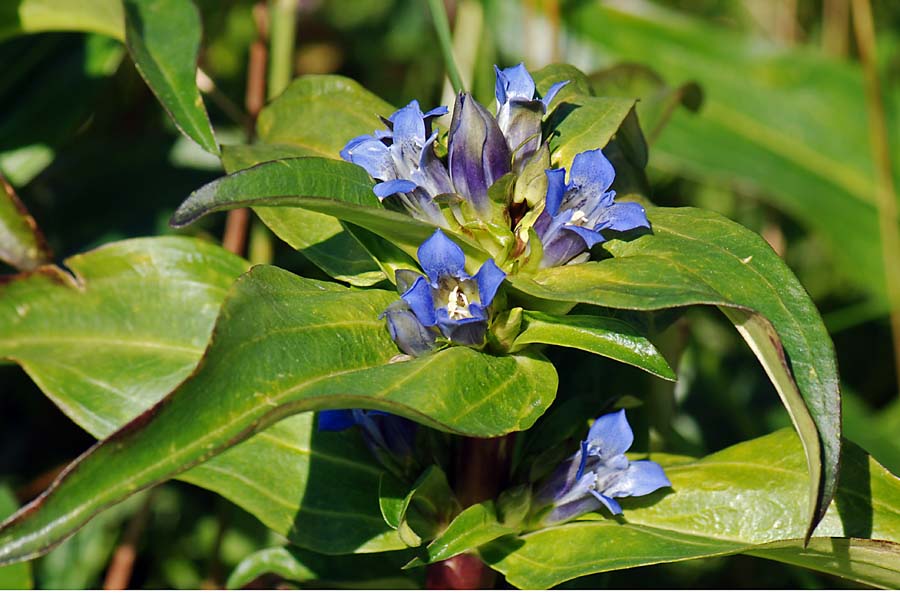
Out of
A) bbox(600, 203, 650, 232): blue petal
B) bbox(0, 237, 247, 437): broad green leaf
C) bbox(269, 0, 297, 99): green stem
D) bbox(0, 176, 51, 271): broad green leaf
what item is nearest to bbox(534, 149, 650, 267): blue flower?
bbox(600, 203, 650, 232): blue petal

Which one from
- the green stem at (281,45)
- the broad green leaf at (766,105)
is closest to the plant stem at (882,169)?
the broad green leaf at (766,105)

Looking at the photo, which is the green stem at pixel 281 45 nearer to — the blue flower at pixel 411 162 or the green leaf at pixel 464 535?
the blue flower at pixel 411 162

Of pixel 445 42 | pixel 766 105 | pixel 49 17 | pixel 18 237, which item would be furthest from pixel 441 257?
pixel 766 105

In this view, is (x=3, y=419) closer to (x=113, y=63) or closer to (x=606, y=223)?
(x=113, y=63)

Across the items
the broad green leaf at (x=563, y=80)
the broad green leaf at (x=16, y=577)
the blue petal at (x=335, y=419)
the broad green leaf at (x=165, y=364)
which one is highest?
the broad green leaf at (x=563, y=80)

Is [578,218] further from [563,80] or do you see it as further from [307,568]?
[307,568]
